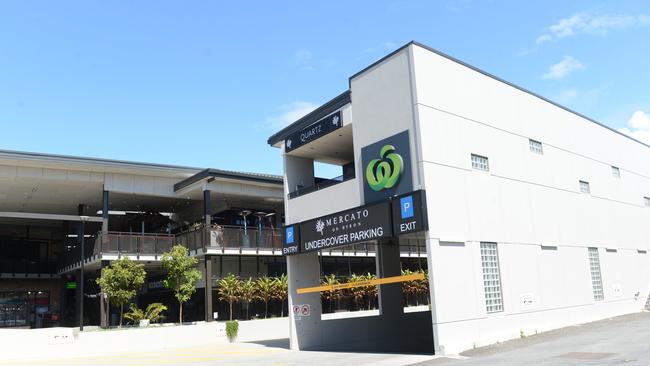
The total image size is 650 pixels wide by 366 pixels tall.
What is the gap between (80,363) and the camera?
20.2 m

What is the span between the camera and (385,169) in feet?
58.9

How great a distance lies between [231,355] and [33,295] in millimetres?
27826

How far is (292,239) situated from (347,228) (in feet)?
11.3

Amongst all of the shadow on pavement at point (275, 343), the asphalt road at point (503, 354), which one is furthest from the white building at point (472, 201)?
the shadow on pavement at point (275, 343)

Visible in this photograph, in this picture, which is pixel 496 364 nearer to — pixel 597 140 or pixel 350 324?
pixel 350 324

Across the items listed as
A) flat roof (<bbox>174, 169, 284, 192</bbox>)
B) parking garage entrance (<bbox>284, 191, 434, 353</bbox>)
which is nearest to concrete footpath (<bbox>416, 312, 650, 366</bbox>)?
parking garage entrance (<bbox>284, 191, 434, 353</bbox>)

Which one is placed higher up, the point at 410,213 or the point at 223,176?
the point at 223,176

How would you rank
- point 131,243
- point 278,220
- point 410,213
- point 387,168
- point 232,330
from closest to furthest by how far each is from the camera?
point 410,213 < point 387,168 < point 232,330 < point 131,243 < point 278,220

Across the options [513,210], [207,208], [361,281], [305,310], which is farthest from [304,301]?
[207,208]

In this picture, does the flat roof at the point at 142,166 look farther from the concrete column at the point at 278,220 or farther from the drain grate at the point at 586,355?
the drain grate at the point at 586,355

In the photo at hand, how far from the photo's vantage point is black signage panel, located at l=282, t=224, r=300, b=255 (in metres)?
21.6

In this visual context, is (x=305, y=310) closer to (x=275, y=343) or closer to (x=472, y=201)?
(x=275, y=343)

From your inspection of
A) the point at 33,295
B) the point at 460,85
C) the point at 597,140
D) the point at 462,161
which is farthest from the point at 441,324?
the point at 33,295

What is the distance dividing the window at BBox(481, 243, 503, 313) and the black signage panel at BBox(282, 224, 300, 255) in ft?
22.9
